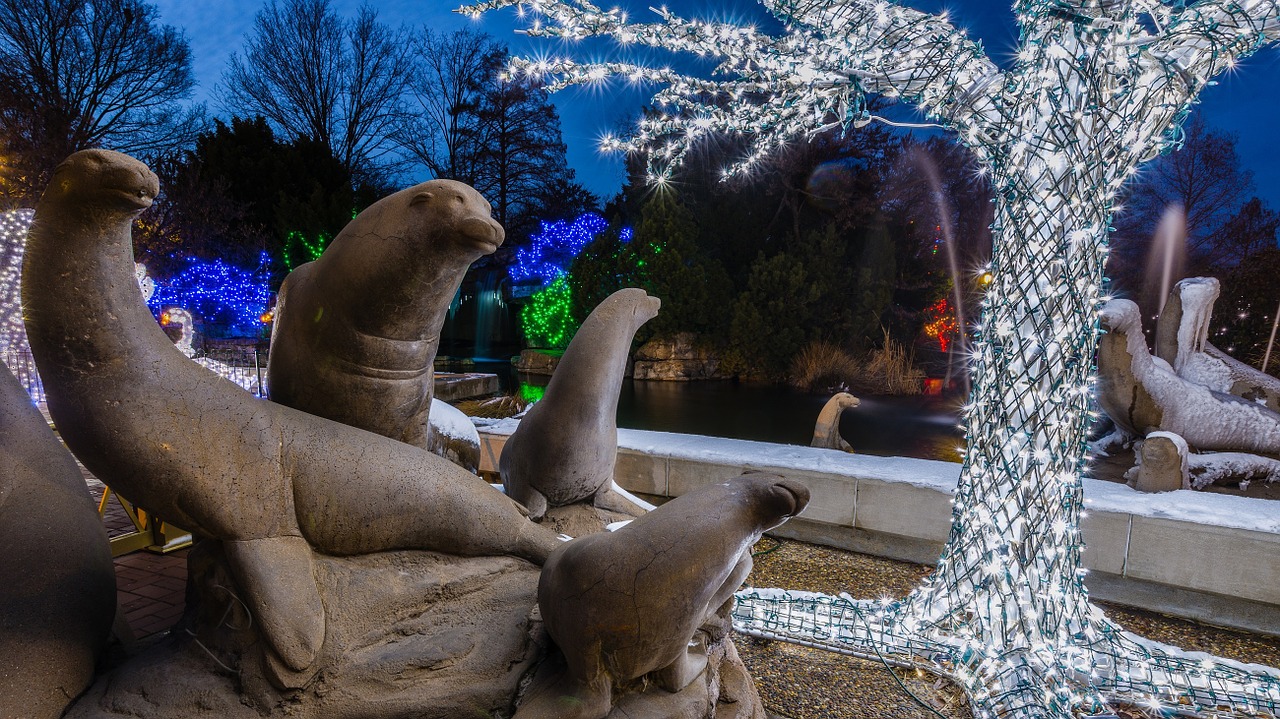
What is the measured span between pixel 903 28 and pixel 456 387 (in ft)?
30.8

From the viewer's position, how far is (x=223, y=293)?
54.9 feet

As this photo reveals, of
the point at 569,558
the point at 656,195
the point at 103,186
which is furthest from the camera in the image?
the point at 656,195

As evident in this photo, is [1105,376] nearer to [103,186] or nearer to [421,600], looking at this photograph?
[421,600]

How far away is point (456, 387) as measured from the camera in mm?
10648

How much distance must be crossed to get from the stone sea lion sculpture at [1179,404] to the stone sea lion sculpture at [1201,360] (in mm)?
502

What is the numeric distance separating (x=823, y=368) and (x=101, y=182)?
43.3ft

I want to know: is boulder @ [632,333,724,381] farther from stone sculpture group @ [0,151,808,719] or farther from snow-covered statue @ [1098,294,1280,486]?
stone sculpture group @ [0,151,808,719]

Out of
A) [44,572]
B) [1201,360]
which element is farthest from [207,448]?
[1201,360]

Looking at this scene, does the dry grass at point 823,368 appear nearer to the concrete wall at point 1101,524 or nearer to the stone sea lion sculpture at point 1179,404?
the stone sea lion sculpture at point 1179,404

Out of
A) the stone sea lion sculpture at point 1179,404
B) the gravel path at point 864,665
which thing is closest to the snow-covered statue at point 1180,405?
the stone sea lion sculpture at point 1179,404

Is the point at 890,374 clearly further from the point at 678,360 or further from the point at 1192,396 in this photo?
the point at 1192,396

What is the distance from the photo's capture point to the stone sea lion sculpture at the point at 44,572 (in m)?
1.29

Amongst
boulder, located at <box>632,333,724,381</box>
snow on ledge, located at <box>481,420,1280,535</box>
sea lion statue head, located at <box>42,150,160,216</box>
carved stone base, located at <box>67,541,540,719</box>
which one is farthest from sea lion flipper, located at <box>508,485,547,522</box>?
boulder, located at <box>632,333,724,381</box>

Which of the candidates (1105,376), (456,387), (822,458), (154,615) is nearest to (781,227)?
(456,387)
